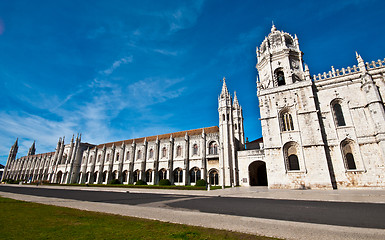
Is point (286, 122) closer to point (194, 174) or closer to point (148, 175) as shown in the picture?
point (194, 174)

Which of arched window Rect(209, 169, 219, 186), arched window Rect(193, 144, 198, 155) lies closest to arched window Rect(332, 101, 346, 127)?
arched window Rect(209, 169, 219, 186)

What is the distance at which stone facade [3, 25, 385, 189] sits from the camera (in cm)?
2045

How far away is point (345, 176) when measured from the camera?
20.5 meters

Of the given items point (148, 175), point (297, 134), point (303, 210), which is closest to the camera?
point (303, 210)

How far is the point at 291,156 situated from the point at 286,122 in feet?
15.3

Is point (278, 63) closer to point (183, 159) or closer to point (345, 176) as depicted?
point (345, 176)

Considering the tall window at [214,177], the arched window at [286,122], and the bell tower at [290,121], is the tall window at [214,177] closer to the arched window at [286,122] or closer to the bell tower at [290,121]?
the bell tower at [290,121]

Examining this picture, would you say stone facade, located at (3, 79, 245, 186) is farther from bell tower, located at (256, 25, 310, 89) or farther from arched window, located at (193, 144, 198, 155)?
bell tower, located at (256, 25, 310, 89)

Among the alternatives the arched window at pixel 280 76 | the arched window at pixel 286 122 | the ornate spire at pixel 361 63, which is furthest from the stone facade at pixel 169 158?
the ornate spire at pixel 361 63

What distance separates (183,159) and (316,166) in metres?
22.5

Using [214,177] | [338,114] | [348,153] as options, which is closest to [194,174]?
[214,177]

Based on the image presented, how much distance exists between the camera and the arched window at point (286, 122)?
24.4 meters

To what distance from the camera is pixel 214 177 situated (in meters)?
32.5

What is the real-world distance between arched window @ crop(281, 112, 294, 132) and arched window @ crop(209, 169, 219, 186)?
14357mm
